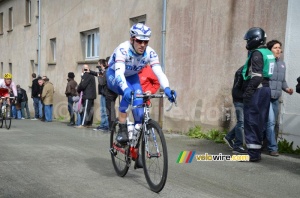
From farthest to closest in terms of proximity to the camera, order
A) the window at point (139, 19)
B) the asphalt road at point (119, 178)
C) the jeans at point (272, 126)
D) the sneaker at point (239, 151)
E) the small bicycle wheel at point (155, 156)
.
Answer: the window at point (139, 19)
the sneaker at point (239, 151)
the jeans at point (272, 126)
the asphalt road at point (119, 178)
the small bicycle wheel at point (155, 156)

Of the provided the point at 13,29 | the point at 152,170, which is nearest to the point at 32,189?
the point at 152,170

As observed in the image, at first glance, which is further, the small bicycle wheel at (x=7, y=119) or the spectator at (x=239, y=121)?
the small bicycle wheel at (x=7, y=119)

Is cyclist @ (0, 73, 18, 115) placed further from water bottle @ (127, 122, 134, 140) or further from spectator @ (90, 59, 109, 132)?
water bottle @ (127, 122, 134, 140)

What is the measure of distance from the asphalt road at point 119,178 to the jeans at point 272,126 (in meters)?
0.26

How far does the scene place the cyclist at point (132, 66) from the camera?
4785mm

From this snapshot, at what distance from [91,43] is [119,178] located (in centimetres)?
1199

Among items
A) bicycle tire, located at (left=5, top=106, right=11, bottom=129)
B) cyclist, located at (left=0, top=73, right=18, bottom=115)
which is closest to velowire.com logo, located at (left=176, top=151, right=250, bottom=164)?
bicycle tire, located at (left=5, top=106, right=11, bottom=129)

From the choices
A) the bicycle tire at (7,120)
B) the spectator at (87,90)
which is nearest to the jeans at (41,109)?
the bicycle tire at (7,120)

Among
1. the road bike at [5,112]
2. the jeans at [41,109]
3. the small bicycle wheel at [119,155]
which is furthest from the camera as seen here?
the jeans at [41,109]

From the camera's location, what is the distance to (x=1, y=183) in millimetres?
4996

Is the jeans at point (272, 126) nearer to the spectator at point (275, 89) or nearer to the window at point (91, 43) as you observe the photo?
the spectator at point (275, 89)

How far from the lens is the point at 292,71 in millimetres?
7418

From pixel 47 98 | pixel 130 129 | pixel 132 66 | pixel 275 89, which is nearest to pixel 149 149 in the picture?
pixel 130 129

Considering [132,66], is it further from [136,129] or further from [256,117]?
[256,117]
